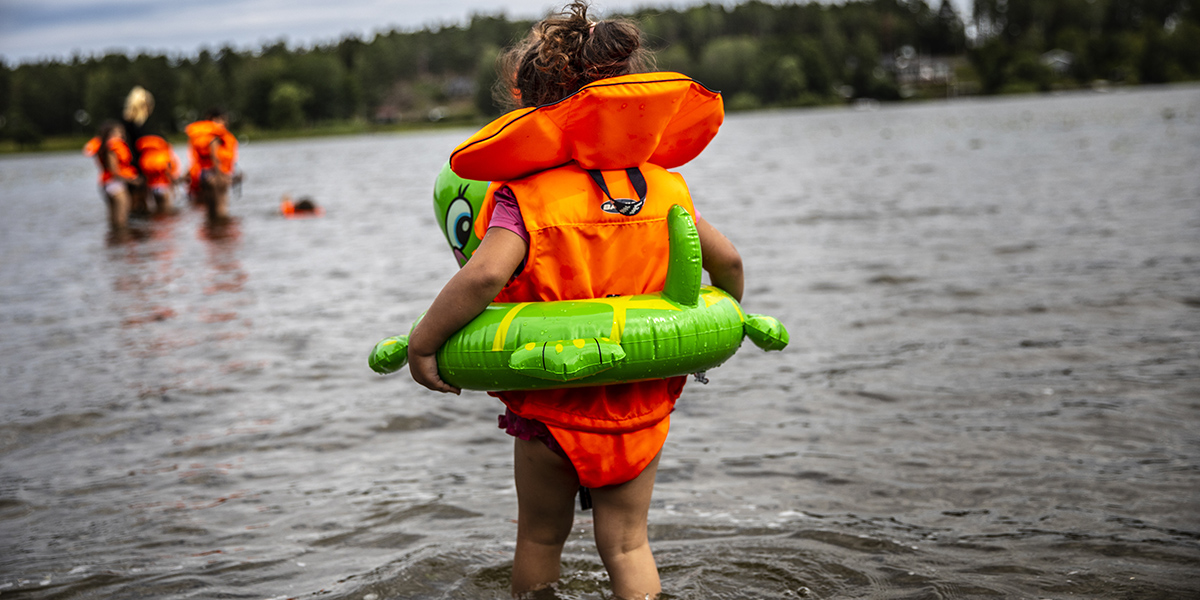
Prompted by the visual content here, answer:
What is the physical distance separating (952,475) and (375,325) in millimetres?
5308

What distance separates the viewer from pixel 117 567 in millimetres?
3721

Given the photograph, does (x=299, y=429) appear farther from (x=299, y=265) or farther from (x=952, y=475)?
(x=299, y=265)

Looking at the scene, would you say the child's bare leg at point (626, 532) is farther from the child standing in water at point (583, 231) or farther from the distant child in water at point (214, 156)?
the distant child in water at point (214, 156)

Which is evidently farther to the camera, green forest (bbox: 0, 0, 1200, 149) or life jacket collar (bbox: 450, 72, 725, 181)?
green forest (bbox: 0, 0, 1200, 149)

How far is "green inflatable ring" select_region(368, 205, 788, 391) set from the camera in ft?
7.84

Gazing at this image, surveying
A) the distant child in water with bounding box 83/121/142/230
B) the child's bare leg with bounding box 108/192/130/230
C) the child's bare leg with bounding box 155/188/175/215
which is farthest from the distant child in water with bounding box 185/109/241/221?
the child's bare leg with bounding box 155/188/175/215

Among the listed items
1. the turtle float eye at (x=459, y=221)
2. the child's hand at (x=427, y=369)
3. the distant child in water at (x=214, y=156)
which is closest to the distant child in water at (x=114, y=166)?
the distant child in water at (x=214, y=156)

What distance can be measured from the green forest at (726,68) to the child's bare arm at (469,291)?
303 ft

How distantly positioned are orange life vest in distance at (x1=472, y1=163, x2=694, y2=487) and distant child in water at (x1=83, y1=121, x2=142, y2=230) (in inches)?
643

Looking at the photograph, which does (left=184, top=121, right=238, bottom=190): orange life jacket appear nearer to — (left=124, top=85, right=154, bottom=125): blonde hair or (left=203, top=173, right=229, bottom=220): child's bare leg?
(left=203, top=173, right=229, bottom=220): child's bare leg

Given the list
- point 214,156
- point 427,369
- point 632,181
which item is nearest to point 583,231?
point 632,181

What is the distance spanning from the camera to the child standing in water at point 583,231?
2410 mm

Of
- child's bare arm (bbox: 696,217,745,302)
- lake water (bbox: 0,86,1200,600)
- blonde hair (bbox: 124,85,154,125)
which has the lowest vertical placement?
lake water (bbox: 0,86,1200,600)

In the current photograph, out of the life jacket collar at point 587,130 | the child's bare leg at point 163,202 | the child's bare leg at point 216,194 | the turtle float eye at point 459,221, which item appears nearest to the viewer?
the life jacket collar at point 587,130
